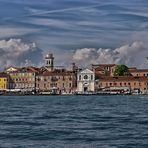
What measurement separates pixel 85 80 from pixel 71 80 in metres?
5.40

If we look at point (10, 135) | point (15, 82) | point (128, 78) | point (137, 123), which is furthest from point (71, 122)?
point (15, 82)

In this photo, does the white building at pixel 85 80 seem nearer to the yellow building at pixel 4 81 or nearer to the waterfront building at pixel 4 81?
the waterfront building at pixel 4 81

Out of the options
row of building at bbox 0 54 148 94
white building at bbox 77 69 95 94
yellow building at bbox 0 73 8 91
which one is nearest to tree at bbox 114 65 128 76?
row of building at bbox 0 54 148 94

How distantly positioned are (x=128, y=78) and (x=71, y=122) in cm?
9985

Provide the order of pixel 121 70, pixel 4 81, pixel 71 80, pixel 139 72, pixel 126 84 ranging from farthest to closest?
pixel 139 72 < pixel 4 81 < pixel 121 70 < pixel 71 80 < pixel 126 84

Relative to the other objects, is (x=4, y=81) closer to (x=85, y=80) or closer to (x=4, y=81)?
(x=4, y=81)

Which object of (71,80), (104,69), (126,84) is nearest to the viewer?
(126,84)

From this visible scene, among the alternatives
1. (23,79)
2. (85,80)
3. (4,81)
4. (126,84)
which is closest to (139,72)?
(126,84)

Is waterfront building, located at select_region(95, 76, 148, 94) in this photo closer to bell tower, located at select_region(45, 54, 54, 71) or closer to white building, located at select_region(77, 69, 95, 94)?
white building, located at select_region(77, 69, 95, 94)

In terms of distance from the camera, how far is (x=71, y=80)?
430 feet

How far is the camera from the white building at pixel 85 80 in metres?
126

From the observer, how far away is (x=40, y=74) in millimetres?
133875

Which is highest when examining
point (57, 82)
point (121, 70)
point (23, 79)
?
point (121, 70)

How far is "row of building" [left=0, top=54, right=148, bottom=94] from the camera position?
125188mm
